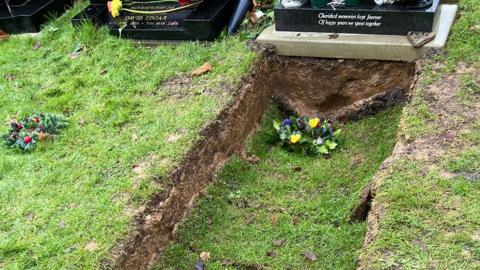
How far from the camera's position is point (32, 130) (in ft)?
14.4

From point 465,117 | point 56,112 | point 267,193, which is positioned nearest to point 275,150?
point 267,193

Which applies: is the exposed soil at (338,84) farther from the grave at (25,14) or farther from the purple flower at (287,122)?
the grave at (25,14)

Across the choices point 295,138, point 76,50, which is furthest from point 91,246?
point 76,50

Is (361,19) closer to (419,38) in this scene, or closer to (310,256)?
(419,38)

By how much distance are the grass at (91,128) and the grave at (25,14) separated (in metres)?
0.26

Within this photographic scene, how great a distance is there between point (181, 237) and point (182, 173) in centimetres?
44

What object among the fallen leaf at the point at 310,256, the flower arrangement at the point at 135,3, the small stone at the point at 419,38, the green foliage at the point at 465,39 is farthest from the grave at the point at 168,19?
the fallen leaf at the point at 310,256

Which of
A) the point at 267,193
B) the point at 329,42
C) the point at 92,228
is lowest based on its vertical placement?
the point at 267,193

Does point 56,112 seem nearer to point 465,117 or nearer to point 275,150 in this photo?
point 275,150

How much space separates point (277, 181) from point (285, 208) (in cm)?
Result: 32

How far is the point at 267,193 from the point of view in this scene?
413cm

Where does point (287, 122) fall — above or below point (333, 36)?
below

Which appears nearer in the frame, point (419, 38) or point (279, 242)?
point (279, 242)

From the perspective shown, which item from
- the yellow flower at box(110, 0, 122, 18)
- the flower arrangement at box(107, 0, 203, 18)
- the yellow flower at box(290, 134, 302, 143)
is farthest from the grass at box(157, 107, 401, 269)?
the yellow flower at box(110, 0, 122, 18)
